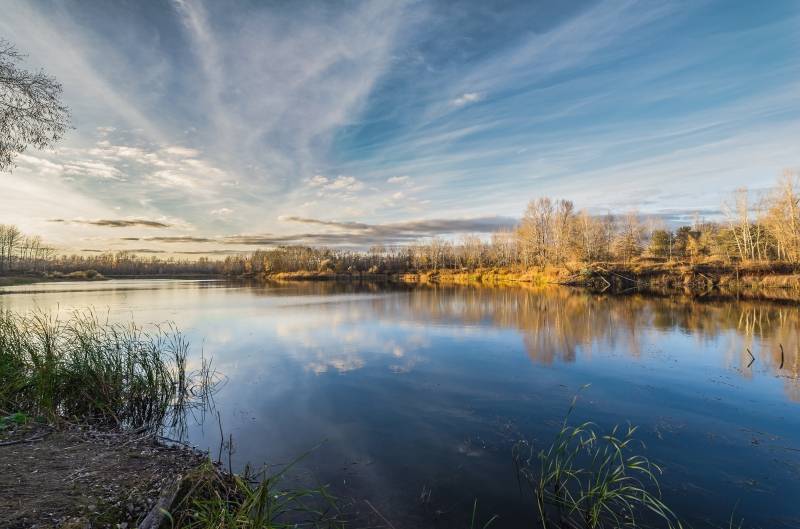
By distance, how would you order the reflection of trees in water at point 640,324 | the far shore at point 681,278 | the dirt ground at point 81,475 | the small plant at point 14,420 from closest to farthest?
the dirt ground at point 81,475
the small plant at point 14,420
the reflection of trees in water at point 640,324
the far shore at point 681,278

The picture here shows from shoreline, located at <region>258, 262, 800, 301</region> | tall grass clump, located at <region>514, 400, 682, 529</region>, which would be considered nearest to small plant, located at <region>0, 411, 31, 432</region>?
tall grass clump, located at <region>514, 400, 682, 529</region>

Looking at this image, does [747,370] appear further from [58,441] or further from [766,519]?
[58,441]

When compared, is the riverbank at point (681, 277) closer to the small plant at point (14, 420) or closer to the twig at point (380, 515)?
the twig at point (380, 515)

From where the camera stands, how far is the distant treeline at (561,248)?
46594 millimetres

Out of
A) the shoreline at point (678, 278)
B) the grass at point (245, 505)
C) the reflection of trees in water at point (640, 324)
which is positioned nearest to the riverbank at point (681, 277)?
the shoreline at point (678, 278)

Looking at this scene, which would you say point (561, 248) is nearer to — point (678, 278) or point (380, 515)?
point (678, 278)

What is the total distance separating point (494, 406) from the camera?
8.12m

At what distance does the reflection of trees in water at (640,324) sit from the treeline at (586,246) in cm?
2743

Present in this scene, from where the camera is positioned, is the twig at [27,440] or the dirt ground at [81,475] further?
the twig at [27,440]

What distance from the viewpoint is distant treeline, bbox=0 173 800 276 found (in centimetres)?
4659

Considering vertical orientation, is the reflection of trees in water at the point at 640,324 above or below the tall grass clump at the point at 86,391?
below

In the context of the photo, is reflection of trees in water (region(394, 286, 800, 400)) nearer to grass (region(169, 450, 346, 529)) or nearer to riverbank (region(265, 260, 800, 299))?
grass (region(169, 450, 346, 529))

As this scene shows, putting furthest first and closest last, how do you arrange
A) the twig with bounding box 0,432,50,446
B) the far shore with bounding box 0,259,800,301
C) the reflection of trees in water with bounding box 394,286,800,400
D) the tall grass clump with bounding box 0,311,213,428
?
the far shore with bounding box 0,259,800,301
the reflection of trees in water with bounding box 394,286,800,400
the tall grass clump with bounding box 0,311,213,428
the twig with bounding box 0,432,50,446

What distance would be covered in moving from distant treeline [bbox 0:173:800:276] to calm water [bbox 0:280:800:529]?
125ft
